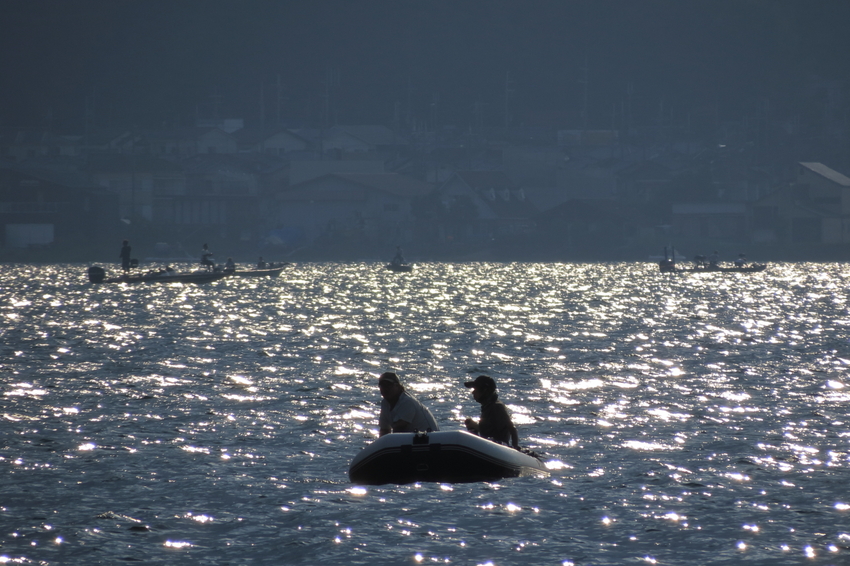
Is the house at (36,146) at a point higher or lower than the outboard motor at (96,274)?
higher

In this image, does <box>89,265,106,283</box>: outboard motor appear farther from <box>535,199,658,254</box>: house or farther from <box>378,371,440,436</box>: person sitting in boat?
<box>535,199,658,254</box>: house

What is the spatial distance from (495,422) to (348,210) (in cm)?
10171

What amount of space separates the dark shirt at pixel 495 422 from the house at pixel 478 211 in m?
99.4

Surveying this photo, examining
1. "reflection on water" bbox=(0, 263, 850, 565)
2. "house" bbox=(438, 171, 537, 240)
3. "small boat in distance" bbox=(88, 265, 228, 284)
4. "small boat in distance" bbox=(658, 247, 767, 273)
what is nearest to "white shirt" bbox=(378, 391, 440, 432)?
"reflection on water" bbox=(0, 263, 850, 565)

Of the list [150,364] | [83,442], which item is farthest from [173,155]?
[83,442]

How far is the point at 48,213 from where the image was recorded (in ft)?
349

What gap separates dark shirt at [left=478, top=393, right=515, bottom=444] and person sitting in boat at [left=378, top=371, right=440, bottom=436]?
711 mm

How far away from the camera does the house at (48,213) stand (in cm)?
10506

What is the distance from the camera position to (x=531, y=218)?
118 metres

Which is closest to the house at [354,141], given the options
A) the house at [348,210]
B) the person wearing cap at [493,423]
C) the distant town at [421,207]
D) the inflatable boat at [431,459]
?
the distant town at [421,207]

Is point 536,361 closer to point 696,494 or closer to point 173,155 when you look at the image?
point 696,494

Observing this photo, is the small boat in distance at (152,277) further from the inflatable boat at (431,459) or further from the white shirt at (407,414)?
the inflatable boat at (431,459)

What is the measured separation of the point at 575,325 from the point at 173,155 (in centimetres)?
10581

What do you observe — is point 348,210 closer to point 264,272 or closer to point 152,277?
point 264,272
